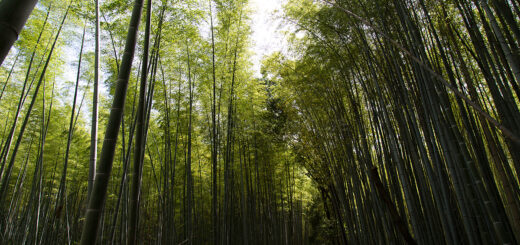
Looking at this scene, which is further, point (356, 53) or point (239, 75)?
point (239, 75)

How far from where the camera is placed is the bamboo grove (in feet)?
6.79

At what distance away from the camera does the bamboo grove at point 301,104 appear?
81.5 inches

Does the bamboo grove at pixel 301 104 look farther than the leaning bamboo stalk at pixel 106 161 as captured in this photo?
Yes

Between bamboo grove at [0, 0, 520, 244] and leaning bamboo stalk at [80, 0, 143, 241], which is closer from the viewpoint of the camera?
leaning bamboo stalk at [80, 0, 143, 241]

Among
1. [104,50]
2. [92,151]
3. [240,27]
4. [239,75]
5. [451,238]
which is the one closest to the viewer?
[92,151]

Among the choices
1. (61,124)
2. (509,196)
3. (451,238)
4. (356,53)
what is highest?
(61,124)

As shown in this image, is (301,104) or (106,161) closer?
(106,161)

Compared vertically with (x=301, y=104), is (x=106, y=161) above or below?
below

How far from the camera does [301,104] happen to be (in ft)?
17.3

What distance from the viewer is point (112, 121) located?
4.55 feet

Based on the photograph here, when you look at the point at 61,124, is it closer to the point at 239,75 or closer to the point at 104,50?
the point at 104,50

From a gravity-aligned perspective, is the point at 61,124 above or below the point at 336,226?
above

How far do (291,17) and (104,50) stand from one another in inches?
126

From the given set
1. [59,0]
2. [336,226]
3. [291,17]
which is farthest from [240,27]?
[336,226]
